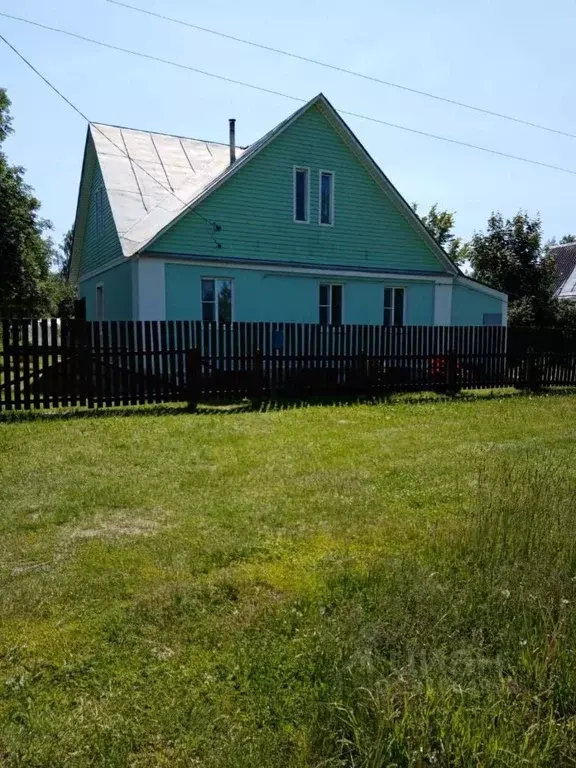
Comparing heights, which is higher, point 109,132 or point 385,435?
point 109,132

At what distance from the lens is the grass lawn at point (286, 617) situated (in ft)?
7.18

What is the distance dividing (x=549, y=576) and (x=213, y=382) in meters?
8.37

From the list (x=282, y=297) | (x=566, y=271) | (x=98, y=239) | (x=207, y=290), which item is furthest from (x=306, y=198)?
(x=566, y=271)

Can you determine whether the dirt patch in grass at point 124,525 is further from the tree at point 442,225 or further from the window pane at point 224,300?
the tree at point 442,225

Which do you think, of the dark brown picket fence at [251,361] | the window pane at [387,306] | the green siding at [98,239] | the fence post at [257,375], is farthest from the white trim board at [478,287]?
the green siding at [98,239]

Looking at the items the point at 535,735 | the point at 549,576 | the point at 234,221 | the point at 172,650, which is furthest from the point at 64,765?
the point at 234,221

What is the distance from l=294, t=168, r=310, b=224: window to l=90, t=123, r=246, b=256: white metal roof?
2.20 metres

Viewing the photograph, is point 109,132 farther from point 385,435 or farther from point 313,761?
point 313,761

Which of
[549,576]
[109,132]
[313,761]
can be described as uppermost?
[109,132]

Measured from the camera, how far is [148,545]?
4.00 m

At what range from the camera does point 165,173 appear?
17516mm

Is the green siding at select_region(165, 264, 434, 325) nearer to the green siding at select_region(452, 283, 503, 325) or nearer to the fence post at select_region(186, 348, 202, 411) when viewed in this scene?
the green siding at select_region(452, 283, 503, 325)

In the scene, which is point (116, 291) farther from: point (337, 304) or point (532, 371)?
point (532, 371)

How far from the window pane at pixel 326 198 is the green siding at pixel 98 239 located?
20.1ft
